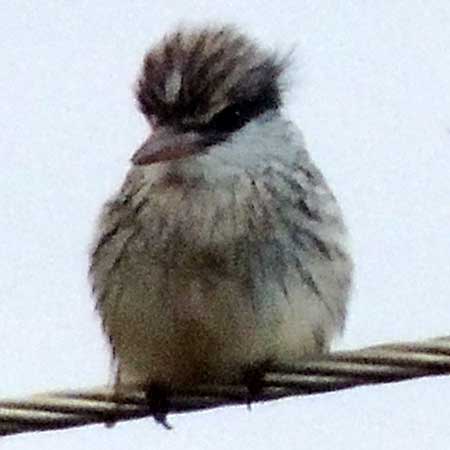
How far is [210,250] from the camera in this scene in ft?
11.7

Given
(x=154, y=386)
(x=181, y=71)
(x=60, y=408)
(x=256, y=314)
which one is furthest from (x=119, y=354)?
(x=60, y=408)

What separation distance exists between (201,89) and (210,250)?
0.44 meters

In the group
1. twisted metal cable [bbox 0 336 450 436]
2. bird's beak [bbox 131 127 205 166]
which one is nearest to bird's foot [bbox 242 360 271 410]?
twisted metal cable [bbox 0 336 450 436]

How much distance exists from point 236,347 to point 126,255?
0.31m

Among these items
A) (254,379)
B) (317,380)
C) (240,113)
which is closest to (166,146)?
(240,113)

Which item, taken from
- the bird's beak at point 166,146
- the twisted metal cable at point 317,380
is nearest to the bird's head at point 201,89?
the bird's beak at point 166,146

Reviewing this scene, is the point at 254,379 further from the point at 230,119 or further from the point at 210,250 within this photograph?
the point at 230,119

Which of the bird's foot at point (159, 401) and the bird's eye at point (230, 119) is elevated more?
the bird's eye at point (230, 119)

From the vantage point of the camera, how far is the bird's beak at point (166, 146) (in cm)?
356

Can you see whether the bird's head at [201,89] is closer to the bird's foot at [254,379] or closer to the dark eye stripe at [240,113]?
the dark eye stripe at [240,113]

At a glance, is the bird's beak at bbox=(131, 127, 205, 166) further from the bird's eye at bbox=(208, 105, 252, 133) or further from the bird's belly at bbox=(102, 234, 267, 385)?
the bird's belly at bbox=(102, 234, 267, 385)

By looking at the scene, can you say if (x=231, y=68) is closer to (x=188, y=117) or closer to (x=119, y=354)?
(x=188, y=117)

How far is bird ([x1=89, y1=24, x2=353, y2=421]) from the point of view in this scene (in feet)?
11.7

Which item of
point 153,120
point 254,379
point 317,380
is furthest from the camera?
point 153,120
